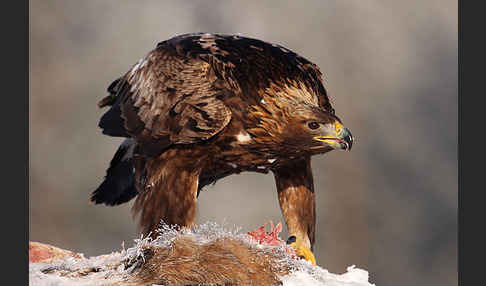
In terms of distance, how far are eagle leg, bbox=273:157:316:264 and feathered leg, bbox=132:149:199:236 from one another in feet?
1.96

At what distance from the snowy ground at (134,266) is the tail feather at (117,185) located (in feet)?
4.14

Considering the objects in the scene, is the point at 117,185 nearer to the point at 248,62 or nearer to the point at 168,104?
the point at 168,104

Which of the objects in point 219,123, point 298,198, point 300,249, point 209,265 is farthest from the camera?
point 298,198

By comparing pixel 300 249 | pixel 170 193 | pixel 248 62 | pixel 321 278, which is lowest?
pixel 321 278

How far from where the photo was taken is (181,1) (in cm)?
471

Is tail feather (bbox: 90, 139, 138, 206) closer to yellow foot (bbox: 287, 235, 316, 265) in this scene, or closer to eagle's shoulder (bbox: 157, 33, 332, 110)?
eagle's shoulder (bbox: 157, 33, 332, 110)

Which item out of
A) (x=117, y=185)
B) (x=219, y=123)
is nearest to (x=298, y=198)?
(x=219, y=123)

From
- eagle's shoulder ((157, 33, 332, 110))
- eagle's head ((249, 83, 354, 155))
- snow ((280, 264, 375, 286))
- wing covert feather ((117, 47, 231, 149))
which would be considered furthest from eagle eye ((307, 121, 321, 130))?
snow ((280, 264, 375, 286))

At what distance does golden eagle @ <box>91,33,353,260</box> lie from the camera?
330 cm

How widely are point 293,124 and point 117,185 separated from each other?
4.69 feet

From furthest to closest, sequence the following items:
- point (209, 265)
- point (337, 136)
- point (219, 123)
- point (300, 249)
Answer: point (300, 249) → point (219, 123) → point (337, 136) → point (209, 265)

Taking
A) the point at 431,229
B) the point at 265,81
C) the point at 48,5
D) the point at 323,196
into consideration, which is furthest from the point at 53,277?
the point at 431,229

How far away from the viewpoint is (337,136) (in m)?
3.15

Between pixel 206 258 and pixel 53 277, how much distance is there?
0.70 m
